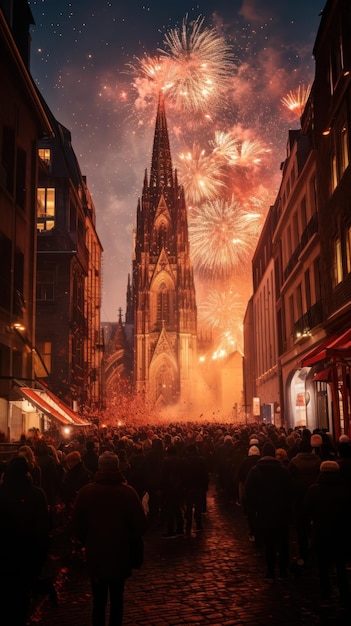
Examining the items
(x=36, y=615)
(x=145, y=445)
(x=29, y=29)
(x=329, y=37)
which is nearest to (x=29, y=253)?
(x=29, y=29)

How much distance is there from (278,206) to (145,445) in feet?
78.5

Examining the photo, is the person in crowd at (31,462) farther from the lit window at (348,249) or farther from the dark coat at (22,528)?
the lit window at (348,249)

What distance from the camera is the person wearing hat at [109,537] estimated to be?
17.0 feet

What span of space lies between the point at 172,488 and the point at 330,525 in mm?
5148

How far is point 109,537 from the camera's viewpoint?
5254 millimetres

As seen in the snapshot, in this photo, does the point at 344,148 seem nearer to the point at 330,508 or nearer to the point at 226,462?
the point at 226,462

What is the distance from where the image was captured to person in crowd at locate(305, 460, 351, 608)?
6867 mm

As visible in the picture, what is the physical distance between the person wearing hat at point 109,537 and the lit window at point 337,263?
49.9ft

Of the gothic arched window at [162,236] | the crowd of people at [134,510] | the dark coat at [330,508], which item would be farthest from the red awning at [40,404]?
the gothic arched window at [162,236]

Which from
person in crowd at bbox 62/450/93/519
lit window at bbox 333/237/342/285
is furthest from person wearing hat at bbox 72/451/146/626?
lit window at bbox 333/237/342/285

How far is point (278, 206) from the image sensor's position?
3550 cm

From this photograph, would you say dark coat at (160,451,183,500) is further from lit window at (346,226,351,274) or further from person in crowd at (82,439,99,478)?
lit window at (346,226,351,274)

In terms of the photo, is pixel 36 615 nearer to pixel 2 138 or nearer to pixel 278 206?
pixel 2 138

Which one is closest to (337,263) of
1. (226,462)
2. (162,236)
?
(226,462)
